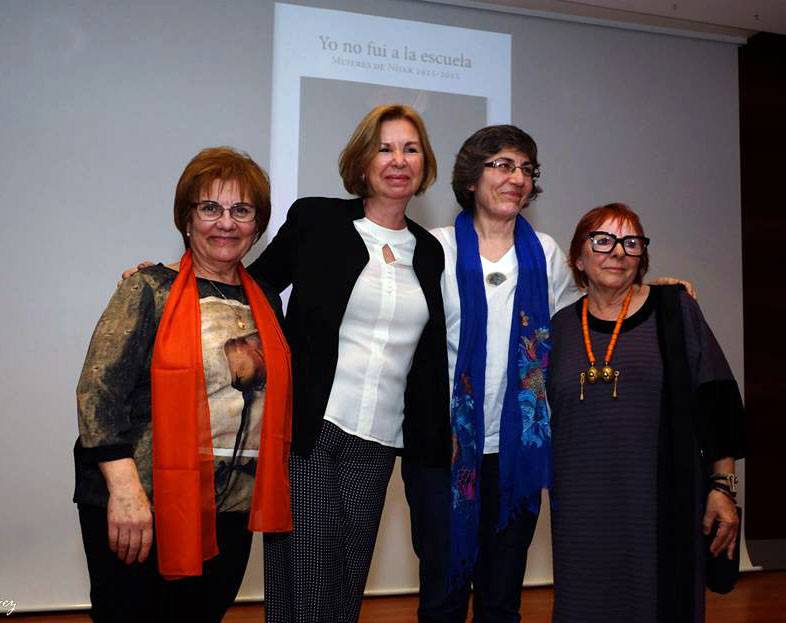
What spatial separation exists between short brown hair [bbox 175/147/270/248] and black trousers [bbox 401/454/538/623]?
2.77ft

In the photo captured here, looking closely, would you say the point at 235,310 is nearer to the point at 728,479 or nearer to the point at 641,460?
the point at 641,460

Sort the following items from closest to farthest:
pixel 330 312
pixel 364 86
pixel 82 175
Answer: pixel 330 312 → pixel 82 175 → pixel 364 86

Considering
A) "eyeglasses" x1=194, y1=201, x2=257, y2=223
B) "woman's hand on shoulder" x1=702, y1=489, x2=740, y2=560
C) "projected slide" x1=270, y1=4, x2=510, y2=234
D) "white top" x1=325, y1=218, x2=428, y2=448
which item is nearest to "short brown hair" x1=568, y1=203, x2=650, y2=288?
"white top" x1=325, y1=218, x2=428, y2=448

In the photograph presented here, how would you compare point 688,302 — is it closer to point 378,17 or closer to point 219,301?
point 219,301

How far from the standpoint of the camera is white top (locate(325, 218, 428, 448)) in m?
1.88

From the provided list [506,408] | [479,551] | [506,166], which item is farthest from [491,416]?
[506,166]

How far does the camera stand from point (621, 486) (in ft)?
6.40

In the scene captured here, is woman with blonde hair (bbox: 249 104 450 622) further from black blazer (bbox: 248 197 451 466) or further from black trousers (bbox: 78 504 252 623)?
black trousers (bbox: 78 504 252 623)

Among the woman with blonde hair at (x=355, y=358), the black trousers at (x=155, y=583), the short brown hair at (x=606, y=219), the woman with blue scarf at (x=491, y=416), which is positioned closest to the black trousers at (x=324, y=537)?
the woman with blonde hair at (x=355, y=358)

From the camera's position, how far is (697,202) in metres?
4.26

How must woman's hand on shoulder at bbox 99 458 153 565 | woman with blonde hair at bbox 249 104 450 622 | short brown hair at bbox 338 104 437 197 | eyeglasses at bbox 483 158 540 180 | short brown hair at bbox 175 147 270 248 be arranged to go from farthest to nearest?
eyeglasses at bbox 483 158 540 180 < short brown hair at bbox 338 104 437 197 < woman with blonde hair at bbox 249 104 450 622 < short brown hair at bbox 175 147 270 248 < woman's hand on shoulder at bbox 99 458 153 565

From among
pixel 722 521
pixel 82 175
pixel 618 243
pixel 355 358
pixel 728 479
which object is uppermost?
pixel 82 175

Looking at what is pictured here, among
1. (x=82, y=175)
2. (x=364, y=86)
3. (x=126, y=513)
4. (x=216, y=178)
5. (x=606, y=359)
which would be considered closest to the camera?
(x=126, y=513)

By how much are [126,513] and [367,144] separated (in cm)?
112
